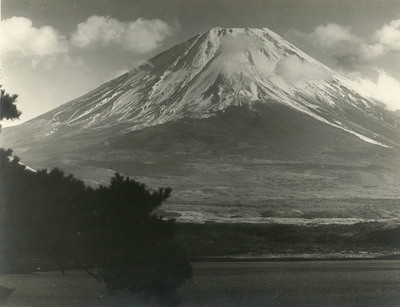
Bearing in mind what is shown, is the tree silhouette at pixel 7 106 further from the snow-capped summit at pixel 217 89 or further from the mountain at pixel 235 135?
the snow-capped summit at pixel 217 89

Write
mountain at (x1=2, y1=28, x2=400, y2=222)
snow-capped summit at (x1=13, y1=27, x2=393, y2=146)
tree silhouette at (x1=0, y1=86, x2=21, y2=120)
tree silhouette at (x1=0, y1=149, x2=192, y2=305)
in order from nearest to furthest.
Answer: tree silhouette at (x1=0, y1=86, x2=21, y2=120) → tree silhouette at (x1=0, y1=149, x2=192, y2=305) → mountain at (x1=2, y1=28, x2=400, y2=222) → snow-capped summit at (x1=13, y1=27, x2=393, y2=146)

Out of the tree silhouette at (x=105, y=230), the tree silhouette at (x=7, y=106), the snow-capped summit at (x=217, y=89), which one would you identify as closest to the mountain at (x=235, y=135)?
the snow-capped summit at (x=217, y=89)

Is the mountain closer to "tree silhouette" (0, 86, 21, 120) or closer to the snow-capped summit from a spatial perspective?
the snow-capped summit

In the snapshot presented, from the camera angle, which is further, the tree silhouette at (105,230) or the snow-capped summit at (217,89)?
the snow-capped summit at (217,89)

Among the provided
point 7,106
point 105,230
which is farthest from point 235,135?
point 7,106

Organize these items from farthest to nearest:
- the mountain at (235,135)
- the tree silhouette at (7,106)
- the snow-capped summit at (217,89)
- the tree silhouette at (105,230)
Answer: the snow-capped summit at (217,89) → the mountain at (235,135) → the tree silhouette at (105,230) → the tree silhouette at (7,106)

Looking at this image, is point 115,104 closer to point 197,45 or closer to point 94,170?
point 197,45

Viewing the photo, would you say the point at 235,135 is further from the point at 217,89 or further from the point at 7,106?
the point at 7,106

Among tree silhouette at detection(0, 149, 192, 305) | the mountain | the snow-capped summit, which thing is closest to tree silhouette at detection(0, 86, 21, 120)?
tree silhouette at detection(0, 149, 192, 305)
